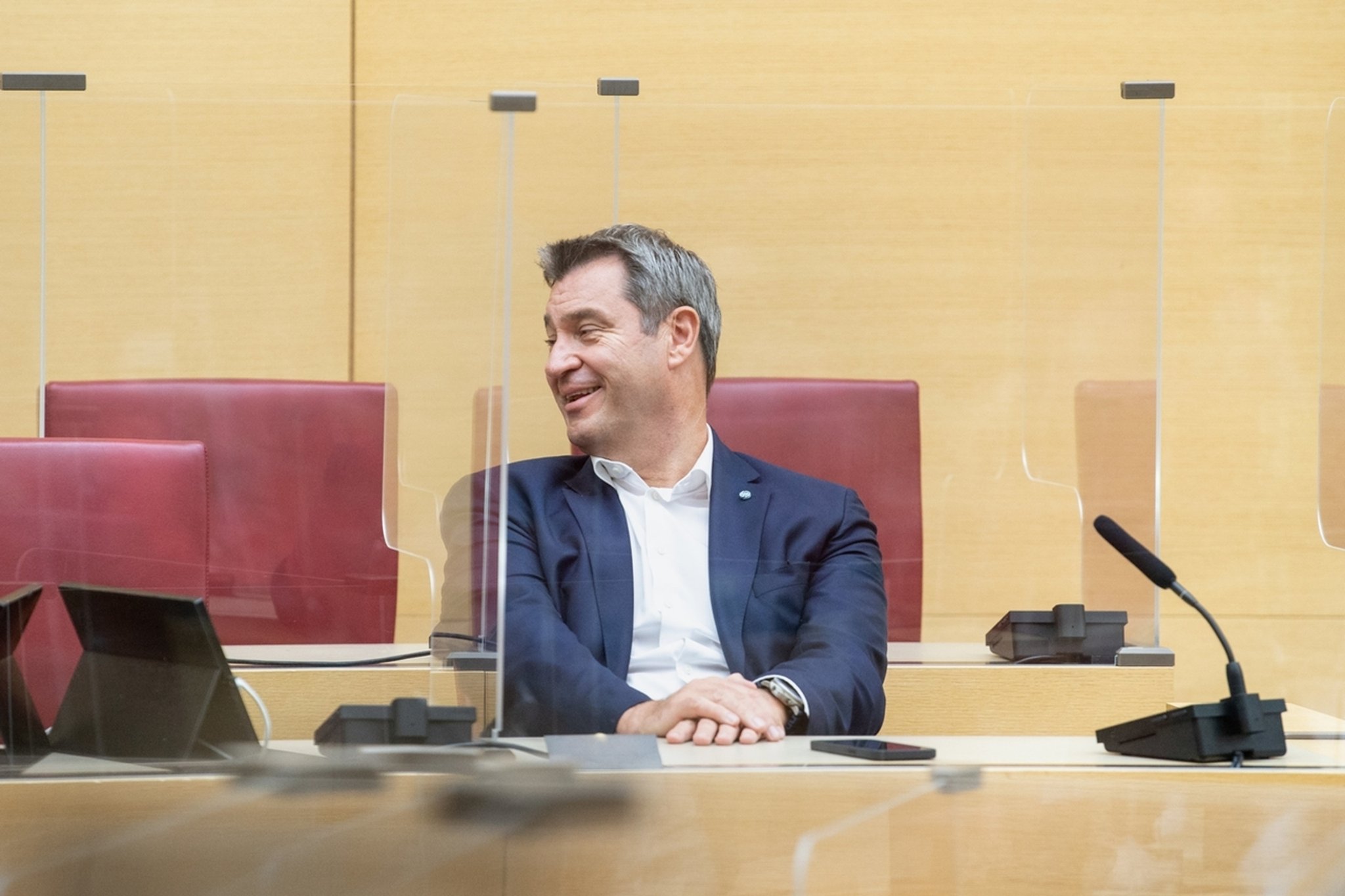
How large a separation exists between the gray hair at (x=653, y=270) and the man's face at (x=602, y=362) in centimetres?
1

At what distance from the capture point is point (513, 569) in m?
1.55

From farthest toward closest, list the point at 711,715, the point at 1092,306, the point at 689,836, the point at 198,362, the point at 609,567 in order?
the point at 1092,306 < the point at 198,362 < the point at 609,567 < the point at 711,715 < the point at 689,836

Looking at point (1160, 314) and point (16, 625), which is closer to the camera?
point (16, 625)

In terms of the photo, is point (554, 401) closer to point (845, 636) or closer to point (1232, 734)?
point (845, 636)

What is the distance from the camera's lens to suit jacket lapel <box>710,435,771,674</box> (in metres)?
1.70

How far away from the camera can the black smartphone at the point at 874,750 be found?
127 cm

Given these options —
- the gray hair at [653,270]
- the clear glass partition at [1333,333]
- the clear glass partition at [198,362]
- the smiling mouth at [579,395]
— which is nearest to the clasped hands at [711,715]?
the clear glass partition at [198,362]

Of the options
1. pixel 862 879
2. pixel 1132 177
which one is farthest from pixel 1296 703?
pixel 1132 177

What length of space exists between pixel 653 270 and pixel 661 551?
37 centimetres

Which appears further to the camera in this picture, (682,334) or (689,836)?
(682,334)

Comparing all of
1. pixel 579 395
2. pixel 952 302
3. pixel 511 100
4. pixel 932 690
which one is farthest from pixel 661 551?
pixel 952 302

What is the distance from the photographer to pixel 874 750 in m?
1.29

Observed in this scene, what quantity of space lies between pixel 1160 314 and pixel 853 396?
45 cm

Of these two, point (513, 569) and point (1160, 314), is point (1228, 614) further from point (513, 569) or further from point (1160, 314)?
point (513, 569)
